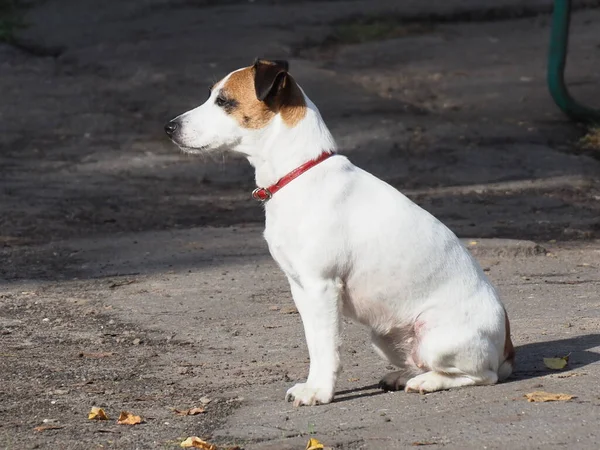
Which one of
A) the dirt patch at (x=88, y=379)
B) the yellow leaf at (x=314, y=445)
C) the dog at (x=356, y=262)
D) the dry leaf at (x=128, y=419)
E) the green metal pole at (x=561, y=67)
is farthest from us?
the green metal pole at (x=561, y=67)

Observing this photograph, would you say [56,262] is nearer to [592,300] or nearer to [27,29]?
[592,300]

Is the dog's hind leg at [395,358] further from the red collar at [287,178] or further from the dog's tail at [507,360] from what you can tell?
the red collar at [287,178]

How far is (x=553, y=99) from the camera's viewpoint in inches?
608

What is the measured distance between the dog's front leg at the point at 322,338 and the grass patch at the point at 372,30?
13.9 m

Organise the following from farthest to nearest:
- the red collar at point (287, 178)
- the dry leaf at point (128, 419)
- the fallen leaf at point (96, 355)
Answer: the fallen leaf at point (96, 355) < the red collar at point (287, 178) < the dry leaf at point (128, 419)

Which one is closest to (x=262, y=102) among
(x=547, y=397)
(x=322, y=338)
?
(x=322, y=338)

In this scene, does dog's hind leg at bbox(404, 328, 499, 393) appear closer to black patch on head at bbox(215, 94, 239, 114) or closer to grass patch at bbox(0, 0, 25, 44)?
black patch on head at bbox(215, 94, 239, 114)

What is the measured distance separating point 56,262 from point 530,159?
667cm

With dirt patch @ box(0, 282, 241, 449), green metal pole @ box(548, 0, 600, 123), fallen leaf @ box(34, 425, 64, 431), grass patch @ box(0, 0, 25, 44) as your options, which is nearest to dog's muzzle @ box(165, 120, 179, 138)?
dirt patch @ box(0, 282, 241, 449)

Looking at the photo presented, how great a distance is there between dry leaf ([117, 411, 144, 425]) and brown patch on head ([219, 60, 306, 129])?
146 centimetres

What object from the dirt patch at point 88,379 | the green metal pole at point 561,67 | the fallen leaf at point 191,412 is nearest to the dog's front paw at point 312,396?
the dirt patch at point 88,379

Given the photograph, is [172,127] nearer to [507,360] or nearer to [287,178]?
[287,178]

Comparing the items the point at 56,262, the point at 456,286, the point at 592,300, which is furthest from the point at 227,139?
the point at 56,262

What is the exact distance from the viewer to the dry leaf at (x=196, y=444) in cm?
453
